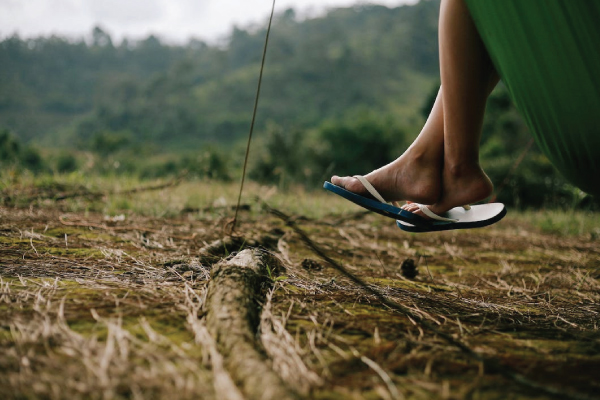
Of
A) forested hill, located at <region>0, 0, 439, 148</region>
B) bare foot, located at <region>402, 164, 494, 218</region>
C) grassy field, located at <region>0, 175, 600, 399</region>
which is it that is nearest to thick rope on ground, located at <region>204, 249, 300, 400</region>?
grassy field, located at <region>0, 175, 600, 399</region>

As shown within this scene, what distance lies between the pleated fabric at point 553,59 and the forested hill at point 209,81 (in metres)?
57.8

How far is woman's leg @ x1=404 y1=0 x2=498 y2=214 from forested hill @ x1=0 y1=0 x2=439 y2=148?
5762 cm

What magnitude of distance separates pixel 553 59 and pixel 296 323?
2.90ft

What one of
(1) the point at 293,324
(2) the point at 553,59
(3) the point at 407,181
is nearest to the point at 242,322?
(1) the point at 293,324

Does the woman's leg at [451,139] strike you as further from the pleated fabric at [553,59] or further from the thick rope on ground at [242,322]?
the thick rope on ground at [242,322]

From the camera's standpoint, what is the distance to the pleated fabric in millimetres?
847

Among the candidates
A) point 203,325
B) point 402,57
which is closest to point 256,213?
point 203,325

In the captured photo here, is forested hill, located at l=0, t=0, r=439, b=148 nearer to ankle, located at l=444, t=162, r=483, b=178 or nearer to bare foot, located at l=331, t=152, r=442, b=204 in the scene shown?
bare foot, located at l=331, t=152, r=442, b=204

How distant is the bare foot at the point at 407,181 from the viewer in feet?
4.07

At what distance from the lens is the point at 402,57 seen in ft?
258

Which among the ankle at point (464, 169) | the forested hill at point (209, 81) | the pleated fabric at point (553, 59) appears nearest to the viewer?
the pleated fabric at point (553, 59)

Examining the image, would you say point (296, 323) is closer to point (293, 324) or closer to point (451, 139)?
point (293, 324)

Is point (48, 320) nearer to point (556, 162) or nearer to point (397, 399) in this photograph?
point (397, 399)

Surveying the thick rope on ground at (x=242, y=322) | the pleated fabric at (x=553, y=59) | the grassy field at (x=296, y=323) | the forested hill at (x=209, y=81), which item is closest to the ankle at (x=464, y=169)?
the pleated fabric at (x=553, y=59)
